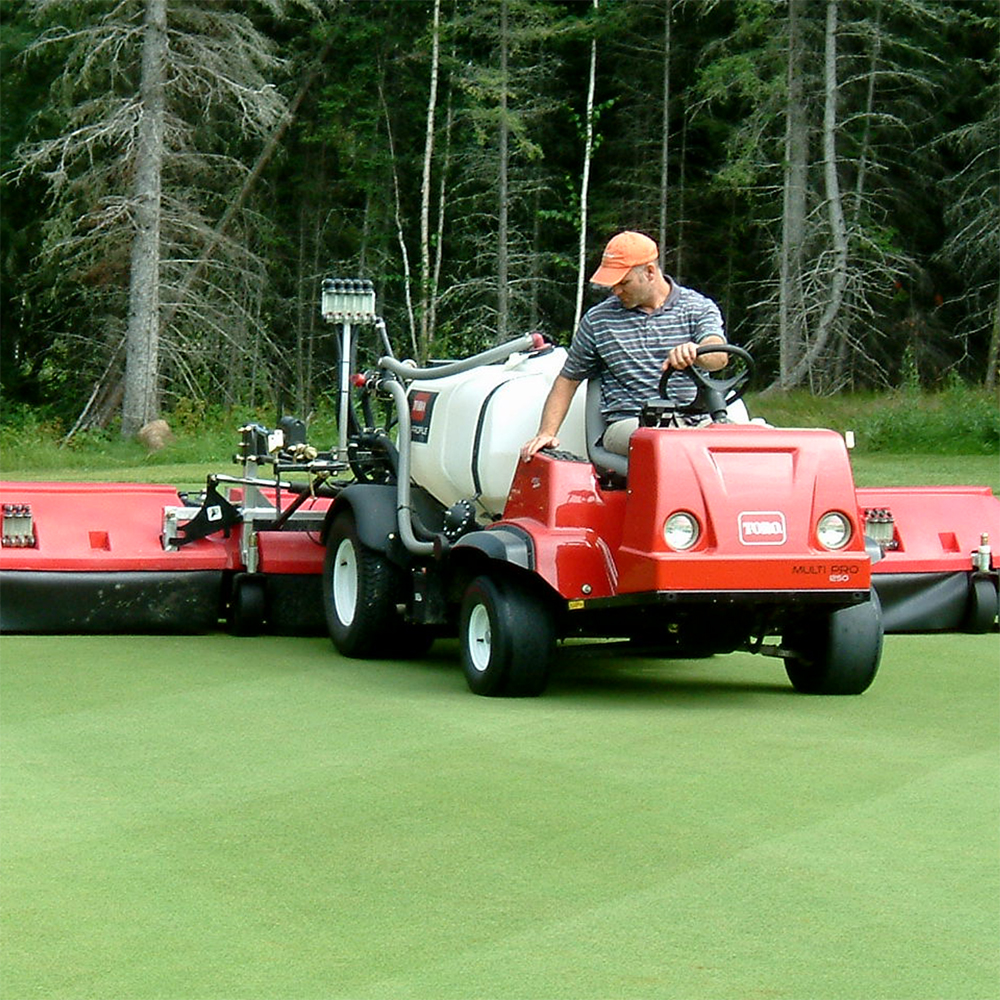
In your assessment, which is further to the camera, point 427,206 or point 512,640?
point 427,206

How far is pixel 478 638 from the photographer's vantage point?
7.88m

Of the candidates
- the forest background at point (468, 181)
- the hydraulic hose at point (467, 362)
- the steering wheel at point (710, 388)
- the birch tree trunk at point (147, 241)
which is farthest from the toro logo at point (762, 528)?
the birch tree trunk at point (147, 241)

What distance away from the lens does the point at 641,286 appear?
7871 millimetres

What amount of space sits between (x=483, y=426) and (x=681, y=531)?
1.46 m

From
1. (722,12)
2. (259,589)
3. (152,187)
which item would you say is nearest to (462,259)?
(722,12)

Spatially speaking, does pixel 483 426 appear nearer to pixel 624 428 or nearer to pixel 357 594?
pixel 624 428

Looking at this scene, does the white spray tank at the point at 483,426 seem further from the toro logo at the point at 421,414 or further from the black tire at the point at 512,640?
the black tire at the point at 512,640

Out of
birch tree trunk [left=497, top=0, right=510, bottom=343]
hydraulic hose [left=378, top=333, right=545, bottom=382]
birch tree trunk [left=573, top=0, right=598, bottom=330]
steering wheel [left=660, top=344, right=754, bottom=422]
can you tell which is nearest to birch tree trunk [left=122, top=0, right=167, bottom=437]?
birch tree trunk [left=497, top=0, right=510, bottom=343]

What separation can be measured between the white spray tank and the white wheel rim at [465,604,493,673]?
60cm

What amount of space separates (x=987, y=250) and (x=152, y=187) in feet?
49.1

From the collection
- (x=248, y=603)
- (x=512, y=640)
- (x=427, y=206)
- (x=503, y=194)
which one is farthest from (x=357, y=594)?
(x=427, y=206)

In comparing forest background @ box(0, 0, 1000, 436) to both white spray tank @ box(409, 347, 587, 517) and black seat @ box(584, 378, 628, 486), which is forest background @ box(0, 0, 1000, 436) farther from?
black seat @ box(584, 378, 628, 486)

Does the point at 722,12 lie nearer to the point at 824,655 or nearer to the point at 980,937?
the point at 824,655

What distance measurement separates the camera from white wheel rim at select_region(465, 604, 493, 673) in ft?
25.6
